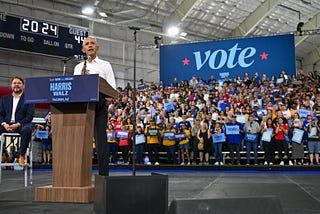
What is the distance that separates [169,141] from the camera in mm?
10172

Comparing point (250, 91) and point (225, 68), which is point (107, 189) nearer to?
point (250, 91)

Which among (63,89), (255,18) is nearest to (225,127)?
(63,89)

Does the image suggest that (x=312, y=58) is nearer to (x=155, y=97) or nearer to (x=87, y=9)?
(x=87, y=9)

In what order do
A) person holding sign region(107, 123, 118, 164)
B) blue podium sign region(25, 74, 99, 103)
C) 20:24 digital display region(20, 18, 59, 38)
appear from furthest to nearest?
1. 20:24 digital display region(20, 18, 59, 38)
2. person holding sign region(107, 123, 118, 164)
3. blue podium sign region(25, 74, 99, 103)

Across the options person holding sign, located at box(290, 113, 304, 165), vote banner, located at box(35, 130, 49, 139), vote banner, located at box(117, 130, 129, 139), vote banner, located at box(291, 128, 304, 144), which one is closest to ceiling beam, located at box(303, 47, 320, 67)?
person holding sign, located at box(290, 113, 304, 165)

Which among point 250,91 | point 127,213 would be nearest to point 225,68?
point 250,91

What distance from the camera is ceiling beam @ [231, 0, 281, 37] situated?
18.2m

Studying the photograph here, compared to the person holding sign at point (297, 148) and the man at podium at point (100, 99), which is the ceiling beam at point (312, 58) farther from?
the man at podium at point (100, 99)

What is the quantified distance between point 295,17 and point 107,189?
21.3 m

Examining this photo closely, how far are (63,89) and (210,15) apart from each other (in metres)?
18.9

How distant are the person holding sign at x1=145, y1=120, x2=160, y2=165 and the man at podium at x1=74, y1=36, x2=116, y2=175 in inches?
268

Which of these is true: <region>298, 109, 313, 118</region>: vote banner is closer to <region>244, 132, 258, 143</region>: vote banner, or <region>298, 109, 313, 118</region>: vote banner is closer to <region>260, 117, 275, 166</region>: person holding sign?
<region>260, 117, 275, 166</region>: person holding sign

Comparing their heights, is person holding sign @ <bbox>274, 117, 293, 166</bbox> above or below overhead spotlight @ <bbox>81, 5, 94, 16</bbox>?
below

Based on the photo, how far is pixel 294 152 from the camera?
9117mm
